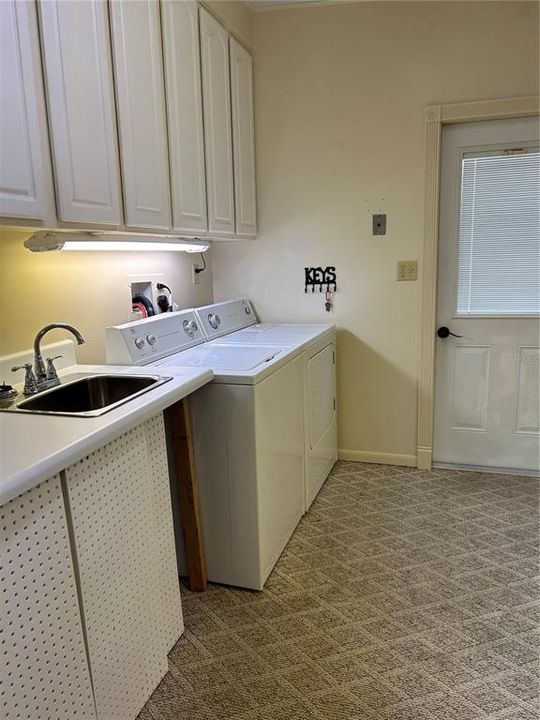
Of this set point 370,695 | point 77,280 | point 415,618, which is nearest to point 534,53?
point 77,280

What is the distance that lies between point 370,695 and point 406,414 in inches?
71.8

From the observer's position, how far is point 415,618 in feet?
6.41

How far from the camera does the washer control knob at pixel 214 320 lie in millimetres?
2854

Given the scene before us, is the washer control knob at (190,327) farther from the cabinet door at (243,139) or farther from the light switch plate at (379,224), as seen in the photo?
the light switch plate at (379,224)

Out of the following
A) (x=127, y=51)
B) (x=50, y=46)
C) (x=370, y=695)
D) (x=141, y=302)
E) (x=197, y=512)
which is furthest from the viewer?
(x=141, y=302)

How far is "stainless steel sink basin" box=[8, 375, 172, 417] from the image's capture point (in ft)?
5.86

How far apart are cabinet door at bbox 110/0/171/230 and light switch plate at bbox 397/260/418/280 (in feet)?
4.84

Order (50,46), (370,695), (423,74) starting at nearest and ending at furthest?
(50,46)
(370,695)
(423,74)

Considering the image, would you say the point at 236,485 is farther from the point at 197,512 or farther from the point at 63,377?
the point at 63,377

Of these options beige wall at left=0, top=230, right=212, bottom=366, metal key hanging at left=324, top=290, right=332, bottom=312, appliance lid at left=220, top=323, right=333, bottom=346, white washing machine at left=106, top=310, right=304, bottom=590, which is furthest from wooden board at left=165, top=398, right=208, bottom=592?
metal key hanging at left=324, top=290, right=332, bottom=312

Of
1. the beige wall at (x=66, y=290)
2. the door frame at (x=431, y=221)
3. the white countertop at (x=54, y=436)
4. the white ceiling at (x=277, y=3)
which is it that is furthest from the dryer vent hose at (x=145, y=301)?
the white ceiling at (x=277, y=3)

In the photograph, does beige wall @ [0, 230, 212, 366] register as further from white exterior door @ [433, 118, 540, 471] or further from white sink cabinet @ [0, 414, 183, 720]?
white exterior door @ [433, 118, 540, 471]

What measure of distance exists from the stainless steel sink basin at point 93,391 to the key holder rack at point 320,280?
5.32 feet

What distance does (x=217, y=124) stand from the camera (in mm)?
2650
